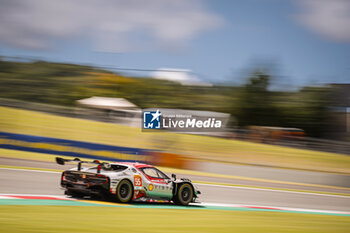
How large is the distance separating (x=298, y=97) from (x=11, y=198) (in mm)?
25475

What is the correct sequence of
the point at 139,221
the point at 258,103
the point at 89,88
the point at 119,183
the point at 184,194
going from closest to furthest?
the point at 139,221, the point at 119,183, the point at 184,194, the point at 89,88, the point at 258,103

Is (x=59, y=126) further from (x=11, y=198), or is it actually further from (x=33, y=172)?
(x=11, y=198)

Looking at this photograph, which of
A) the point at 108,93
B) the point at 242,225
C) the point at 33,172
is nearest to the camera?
the point at 242,225

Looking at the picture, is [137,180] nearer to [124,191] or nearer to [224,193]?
[124,191]

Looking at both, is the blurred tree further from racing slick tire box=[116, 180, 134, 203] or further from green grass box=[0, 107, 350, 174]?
racing slick tire box=[116, 180, 134, 203]

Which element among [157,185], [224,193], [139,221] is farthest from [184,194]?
[224,193]

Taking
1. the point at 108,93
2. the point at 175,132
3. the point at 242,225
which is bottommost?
the point at 242,225

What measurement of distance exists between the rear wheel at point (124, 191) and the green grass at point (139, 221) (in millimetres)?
347

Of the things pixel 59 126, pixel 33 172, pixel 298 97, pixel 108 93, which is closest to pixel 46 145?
pixel 59 126

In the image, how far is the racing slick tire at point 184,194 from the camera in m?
8.88

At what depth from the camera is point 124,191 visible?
25.9 feet

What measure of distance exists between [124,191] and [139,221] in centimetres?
157

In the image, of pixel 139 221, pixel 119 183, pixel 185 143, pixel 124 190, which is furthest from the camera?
pixel 185 143

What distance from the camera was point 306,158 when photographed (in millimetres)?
20625
